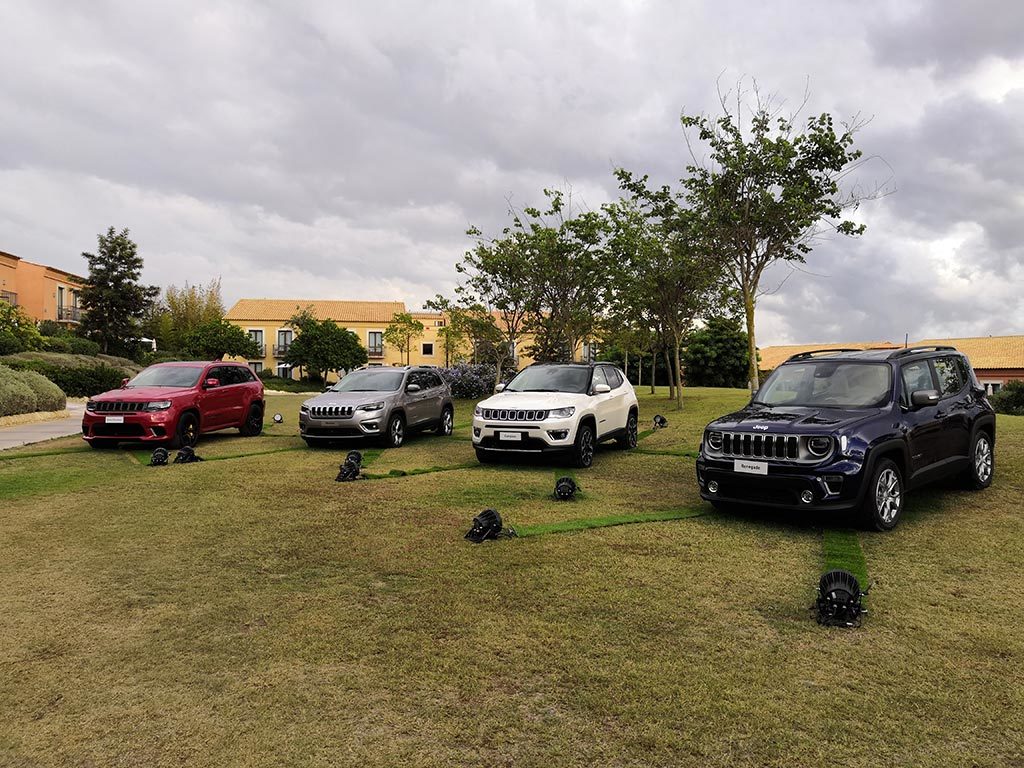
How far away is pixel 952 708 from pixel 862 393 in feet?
14.4

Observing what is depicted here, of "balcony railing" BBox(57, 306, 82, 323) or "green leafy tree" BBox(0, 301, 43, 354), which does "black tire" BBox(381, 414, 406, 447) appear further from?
"balcony railing" BBox(57, 306, 82, 323)

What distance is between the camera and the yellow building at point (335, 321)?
235 ft

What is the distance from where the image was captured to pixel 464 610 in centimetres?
450

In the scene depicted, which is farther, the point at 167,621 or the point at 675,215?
the point at 675,215

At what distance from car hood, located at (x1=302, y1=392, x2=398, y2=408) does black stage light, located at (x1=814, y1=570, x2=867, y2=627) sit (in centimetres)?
965

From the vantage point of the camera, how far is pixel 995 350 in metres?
56.1

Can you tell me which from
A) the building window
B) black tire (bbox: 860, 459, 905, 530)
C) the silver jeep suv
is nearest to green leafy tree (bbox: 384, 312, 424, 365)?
the building window

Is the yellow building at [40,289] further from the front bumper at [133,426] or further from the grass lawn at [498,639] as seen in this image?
the grass lawn at [498,639]

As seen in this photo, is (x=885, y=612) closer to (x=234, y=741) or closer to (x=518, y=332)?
(x=234, y=741)

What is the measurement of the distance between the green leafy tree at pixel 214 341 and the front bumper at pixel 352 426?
4453 cm

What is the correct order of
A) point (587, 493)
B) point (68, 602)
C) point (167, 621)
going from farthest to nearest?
1. point (587, 493)
2. point (68, 602)
3. point (167, 621)

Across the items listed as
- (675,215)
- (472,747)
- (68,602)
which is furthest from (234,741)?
(675,215)

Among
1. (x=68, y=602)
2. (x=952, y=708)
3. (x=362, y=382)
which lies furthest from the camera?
(x=362, y=382)

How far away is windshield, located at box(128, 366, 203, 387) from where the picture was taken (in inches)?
529
